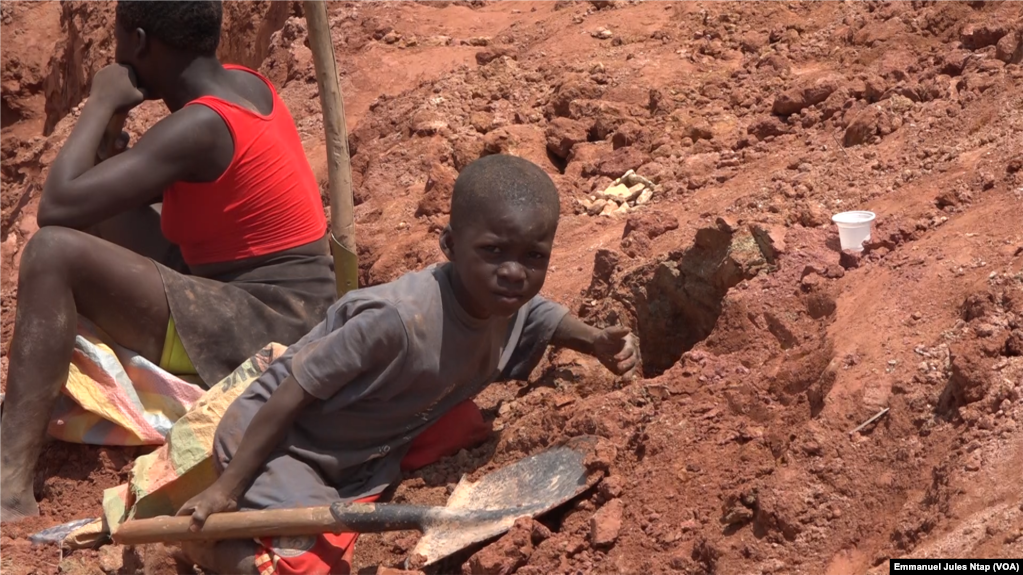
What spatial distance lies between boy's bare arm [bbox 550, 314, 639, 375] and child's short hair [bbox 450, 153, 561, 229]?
0.48 metres

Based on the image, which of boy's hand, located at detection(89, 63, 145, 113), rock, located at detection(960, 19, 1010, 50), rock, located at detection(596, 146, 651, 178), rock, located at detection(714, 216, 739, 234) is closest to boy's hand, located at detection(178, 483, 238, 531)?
boy's hand, located at detection(89, 63, 145, 113)

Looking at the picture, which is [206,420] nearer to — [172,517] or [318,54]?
[172,517]

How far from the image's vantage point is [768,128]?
4641 millimetres

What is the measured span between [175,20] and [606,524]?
1890mm

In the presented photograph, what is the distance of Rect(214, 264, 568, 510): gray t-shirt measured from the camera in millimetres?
2910

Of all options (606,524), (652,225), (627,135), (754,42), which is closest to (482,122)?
(627,135)

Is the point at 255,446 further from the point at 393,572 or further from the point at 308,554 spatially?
the point at 393,572

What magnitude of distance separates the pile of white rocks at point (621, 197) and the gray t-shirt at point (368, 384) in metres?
1.50

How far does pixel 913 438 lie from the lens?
2.60 metres

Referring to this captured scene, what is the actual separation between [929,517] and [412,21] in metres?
4.84

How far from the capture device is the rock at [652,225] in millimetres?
4035

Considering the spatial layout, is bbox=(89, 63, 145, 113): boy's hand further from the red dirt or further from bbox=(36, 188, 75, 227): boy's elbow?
the red dirt

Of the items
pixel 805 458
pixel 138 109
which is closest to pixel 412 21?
pixel 138 109

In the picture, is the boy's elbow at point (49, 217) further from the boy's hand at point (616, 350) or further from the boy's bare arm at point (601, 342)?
the boy's hand at point (616, 350)
